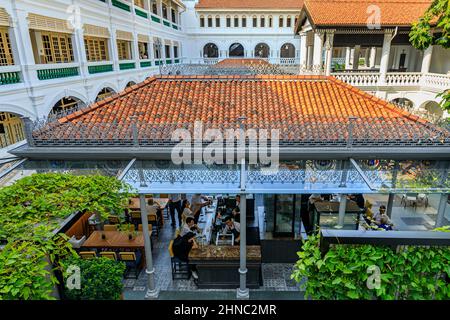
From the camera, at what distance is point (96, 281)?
5.74m

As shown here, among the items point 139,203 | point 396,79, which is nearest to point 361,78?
point 396,79

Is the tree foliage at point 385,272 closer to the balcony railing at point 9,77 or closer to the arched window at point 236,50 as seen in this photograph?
the balcony railing at point 9,77

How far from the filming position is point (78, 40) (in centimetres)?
1398

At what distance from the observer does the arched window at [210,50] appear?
43719 millimetres

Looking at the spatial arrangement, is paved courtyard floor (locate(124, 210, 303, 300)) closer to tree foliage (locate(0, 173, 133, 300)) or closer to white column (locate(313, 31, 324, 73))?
tree foliage (locate(0, 173, 133, 300))

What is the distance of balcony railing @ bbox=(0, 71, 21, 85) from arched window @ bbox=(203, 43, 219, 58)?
117 ft

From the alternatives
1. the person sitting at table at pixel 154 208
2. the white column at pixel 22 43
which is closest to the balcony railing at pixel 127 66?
the white column at pixel 22 43

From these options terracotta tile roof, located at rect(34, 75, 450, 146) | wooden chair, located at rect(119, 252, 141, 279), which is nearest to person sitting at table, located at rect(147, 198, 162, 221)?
wooden chair, located at rect(119, 252, 141, 279)

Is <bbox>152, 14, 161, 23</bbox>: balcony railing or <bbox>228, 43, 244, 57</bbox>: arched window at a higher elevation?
<bbox>152, 14, 161, 23</bbox>: balcony railing

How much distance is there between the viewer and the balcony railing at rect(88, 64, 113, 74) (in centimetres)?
1511

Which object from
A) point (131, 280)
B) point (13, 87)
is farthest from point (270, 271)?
point (13, 87)

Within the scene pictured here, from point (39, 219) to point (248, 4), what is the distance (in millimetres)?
42857

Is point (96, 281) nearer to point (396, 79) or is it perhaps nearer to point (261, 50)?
point (396, 79)

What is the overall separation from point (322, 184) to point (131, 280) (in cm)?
588
